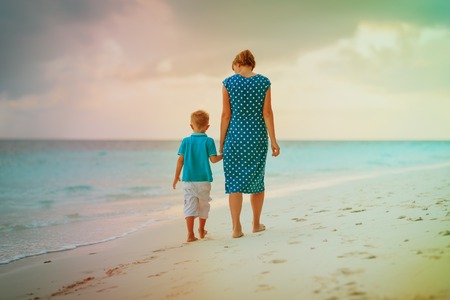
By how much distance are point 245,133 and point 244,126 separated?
78mm

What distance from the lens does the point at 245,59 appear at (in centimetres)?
429

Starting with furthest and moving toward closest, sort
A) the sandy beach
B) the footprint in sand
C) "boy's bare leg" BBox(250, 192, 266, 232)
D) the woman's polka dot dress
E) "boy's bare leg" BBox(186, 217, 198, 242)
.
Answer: "boy's bare leg" BBox(186, 217, 198, 242) < "boy's bare leg" BBox(250, 192, 266, 232) < the woman's polka dot dress < the footprint in sand < the sandy beach

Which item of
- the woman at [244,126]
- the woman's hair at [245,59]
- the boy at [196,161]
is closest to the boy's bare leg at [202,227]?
the boy at [196,161]

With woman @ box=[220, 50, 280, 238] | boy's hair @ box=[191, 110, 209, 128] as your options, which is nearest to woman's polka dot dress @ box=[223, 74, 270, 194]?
→ woman @ box=[220, 50, 280, 238]

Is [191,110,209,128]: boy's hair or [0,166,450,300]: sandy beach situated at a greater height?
[191,110,209,128]: boy's hair

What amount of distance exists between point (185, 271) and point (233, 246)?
754mm

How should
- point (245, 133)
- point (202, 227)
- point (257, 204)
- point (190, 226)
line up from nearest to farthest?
1. point (245, 133)
2. point (257, 204)
3. point (190, 226)
4. point (202, 227)

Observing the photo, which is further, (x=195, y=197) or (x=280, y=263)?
(x=195, y=197)

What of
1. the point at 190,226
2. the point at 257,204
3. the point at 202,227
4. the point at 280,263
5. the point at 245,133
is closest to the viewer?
the point at 280,263

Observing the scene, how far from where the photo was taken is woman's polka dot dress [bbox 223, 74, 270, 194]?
4246 millimetres

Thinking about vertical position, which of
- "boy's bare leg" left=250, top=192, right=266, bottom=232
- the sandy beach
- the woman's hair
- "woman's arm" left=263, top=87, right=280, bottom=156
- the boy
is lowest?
the sandy beach

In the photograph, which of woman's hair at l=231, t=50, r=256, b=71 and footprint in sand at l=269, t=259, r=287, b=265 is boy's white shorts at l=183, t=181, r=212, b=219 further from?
footprint in sand at l=269, t=259, r=287, b=265

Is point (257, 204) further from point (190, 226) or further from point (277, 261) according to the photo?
point (277, 261)

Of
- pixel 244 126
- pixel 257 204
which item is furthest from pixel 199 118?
pixel 257 204
